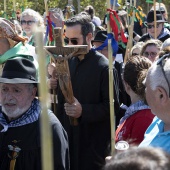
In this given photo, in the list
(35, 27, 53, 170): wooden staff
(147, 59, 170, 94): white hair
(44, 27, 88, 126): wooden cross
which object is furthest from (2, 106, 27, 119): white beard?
(35, 27, 53, 170): wooden staff

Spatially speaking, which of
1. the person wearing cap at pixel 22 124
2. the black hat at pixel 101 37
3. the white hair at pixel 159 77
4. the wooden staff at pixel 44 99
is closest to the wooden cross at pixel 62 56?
the person wearing cap at pixel 22 124

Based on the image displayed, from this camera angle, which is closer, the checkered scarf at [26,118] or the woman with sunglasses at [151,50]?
the checkered scarf at [26,118]

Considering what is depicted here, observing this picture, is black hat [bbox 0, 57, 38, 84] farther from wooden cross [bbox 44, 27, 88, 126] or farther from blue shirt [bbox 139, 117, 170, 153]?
blue shirt [bbox 139, 117, 170, 153]

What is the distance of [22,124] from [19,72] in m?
0.31

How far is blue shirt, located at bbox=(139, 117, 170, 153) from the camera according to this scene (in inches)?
77.2

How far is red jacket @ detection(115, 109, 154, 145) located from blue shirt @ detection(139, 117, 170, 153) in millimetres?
373

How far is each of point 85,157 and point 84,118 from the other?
41cm

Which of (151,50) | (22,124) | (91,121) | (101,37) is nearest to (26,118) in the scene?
(22,124)

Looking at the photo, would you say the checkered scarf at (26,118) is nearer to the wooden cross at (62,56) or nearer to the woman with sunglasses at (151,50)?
the wooden cross at (62,56)

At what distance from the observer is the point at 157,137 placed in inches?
81.4

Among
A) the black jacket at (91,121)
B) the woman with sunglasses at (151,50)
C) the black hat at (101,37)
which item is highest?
the black hat at (101,37)

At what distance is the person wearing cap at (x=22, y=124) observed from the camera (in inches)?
97.5

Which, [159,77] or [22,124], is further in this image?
[22,124]

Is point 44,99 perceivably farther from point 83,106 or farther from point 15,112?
point 83,106
